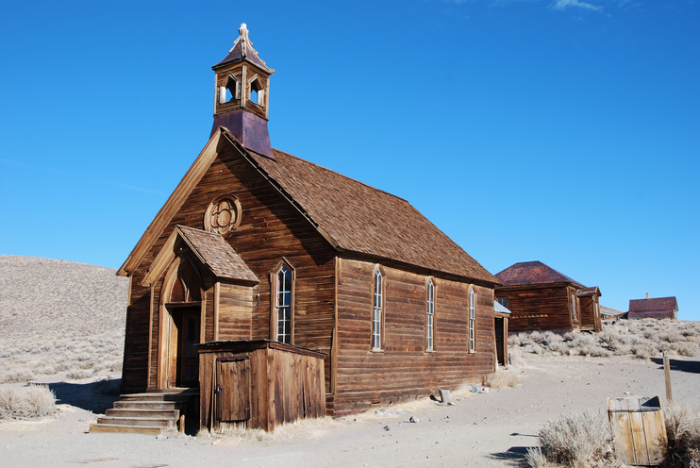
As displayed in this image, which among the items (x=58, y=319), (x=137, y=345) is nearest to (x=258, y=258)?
(x=137, y=345)

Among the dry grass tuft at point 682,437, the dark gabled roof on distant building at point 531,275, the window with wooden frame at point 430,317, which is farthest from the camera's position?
the dark gabled roof on distant building at point 531,275

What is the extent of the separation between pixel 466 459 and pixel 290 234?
814cm

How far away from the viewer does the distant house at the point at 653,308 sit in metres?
66.6

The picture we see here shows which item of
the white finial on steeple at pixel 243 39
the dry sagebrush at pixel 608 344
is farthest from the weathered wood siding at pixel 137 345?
the dry sagebrush at pixel 608 344

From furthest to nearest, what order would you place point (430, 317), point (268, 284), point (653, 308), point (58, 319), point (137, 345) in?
1. point (653, 308)
2. point (58, 319)
3. point (430, 317)
4. point (137, 345)
5. point (268, 284)

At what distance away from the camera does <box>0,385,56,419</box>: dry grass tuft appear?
15.4 meters

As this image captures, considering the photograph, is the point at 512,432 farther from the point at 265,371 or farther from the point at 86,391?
the point at 86,391

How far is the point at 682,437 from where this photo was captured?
8.82 meters

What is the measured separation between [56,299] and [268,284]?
54.6m

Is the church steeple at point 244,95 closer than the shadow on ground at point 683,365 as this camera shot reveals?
Yes

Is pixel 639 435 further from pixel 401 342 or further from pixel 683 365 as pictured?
pixel 683 365

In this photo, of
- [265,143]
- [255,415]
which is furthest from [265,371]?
[265,143]

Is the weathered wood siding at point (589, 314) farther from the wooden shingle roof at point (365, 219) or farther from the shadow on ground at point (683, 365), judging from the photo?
the wooden shingle roof at point (365, 219)

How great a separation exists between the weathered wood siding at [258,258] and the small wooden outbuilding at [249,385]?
1.91m
